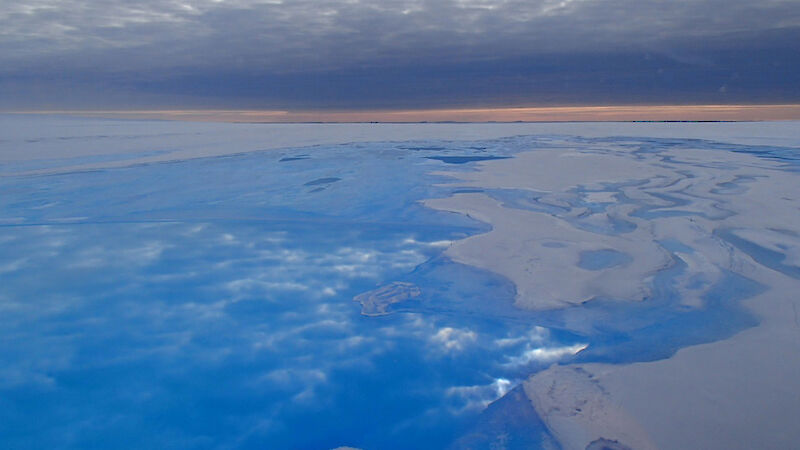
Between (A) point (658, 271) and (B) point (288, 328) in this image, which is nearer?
(B) point (288, 328)

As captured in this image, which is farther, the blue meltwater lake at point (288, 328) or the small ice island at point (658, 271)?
the blue meltwater lake at point (288, 328)

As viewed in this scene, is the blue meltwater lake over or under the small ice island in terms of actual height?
under

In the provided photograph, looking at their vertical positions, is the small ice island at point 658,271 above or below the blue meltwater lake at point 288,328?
above

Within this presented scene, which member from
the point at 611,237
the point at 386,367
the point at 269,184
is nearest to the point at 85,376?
the point at 386,367

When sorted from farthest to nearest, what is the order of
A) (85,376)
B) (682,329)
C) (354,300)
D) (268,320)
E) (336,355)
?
(354,300) → (268,320) → (682,329) → (336,355) → (85,376)

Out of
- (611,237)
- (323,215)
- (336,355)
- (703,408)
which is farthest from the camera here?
(323,215)

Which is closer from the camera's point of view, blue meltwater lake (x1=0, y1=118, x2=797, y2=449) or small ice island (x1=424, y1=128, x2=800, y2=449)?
small ice island (x1=424, y1=128, x2=800, y2=449)

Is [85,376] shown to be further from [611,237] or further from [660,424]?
[611,237]

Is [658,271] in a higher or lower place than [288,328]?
higher
